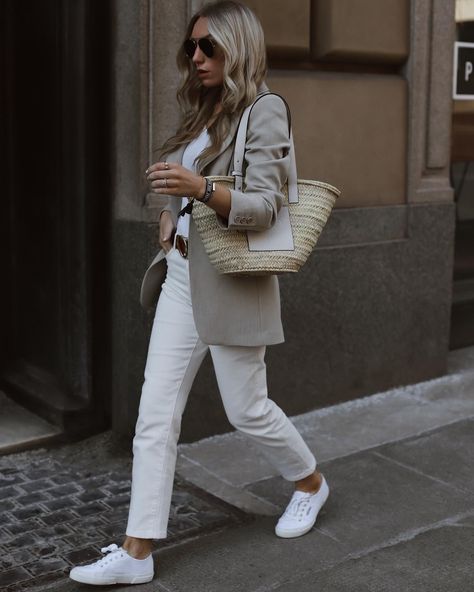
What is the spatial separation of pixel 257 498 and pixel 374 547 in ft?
2.10

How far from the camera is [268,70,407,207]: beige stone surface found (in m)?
5.16

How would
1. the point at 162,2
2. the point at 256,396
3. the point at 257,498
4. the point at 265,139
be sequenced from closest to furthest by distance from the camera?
the point at 265,139
the point at 256,396
the point at 257,498
the point at 162,2

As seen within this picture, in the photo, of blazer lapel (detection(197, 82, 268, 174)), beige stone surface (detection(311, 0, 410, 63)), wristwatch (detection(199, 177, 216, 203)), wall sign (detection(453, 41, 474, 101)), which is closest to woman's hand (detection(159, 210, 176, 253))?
blazer lapel (detection(197, 82, 268, 174))

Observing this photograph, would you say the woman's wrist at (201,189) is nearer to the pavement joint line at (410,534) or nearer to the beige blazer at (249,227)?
the beige blazer at (249,227)

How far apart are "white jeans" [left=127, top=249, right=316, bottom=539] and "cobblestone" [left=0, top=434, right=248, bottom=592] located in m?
0.42

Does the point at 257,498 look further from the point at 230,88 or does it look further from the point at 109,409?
the point at 230,88

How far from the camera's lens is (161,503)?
346cm

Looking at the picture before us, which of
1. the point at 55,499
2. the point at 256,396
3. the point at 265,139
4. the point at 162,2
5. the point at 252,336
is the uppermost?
the point at 162,2

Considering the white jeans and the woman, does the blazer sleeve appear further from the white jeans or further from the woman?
the white jeans

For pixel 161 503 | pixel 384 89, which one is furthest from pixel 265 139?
pixel 384 89

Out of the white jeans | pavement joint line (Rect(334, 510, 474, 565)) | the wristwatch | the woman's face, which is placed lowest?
pavement joint line (Rect(334, 510, 474, 565))

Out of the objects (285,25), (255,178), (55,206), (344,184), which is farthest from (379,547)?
(285,25)

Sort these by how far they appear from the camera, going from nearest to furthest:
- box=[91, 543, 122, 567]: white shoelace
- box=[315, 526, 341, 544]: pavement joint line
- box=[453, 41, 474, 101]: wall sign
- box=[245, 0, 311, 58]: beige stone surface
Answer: box=[91, 543, 122, 567]: white shoelace < box=[315, 526, 341, 544]: pavement joint line < box=[245, 0, 311, 58]: beige stone surface < box=[453, 41, 474, 101]: wall sign

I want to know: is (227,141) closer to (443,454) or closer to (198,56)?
(198,56)
